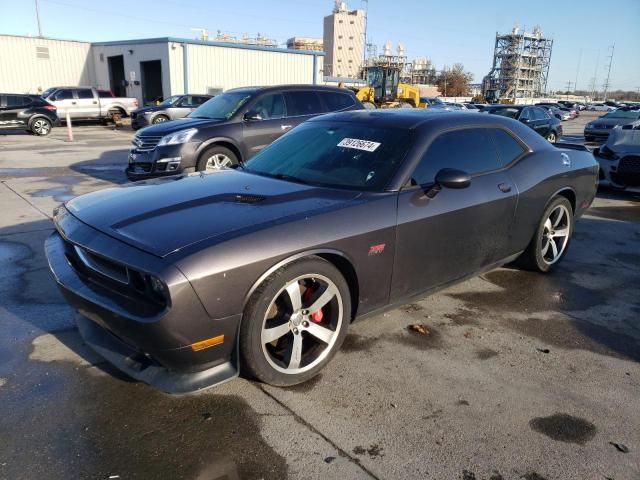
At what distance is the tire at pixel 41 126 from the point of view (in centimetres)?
1891

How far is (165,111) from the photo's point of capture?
2056 cm

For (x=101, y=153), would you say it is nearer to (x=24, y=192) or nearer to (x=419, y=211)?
(x=24, y=192)

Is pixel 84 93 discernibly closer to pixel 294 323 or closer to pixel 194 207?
pixel 194 207

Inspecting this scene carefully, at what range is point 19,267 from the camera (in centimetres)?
470

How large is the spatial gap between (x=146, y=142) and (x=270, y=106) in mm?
2146

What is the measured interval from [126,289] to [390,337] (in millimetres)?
1881

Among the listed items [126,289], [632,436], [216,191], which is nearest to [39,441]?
[126,289]

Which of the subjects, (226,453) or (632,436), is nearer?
(226,453)

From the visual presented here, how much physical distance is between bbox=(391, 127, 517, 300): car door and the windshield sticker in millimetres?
363

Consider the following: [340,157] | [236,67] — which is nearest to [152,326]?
[340,157]

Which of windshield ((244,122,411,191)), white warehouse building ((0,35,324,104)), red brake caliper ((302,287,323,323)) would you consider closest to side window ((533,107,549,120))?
windshield ((244,122,411,191))

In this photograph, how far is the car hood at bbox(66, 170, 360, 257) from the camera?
2.60 metres

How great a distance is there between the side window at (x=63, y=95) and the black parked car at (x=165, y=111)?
4028 mm

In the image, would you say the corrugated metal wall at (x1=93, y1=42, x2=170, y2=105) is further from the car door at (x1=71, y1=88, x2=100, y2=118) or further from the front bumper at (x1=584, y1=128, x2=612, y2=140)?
the front bumper at (x1=584, y1=128, x2=612, y2=140)
